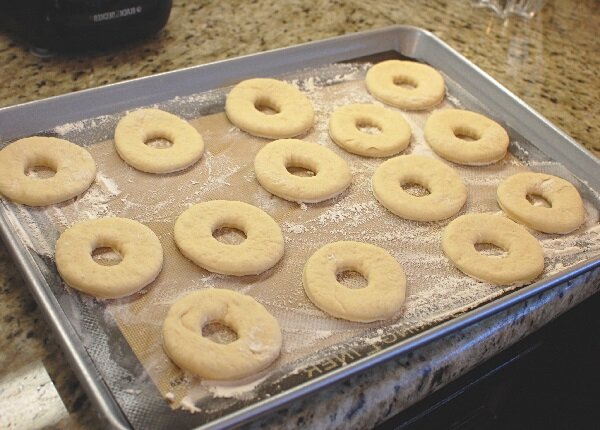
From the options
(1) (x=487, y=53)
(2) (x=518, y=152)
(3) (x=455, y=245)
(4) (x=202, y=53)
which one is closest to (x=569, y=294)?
(3) (x=455, y=245)

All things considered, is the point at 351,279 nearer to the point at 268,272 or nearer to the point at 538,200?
the point at 268,272

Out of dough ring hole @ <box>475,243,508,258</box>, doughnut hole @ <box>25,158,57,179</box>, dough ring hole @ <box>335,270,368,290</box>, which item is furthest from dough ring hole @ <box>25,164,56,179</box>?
dough ring hole @ <box>475,243,508,258</box>

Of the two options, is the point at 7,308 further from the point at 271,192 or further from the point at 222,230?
the point at 271,192

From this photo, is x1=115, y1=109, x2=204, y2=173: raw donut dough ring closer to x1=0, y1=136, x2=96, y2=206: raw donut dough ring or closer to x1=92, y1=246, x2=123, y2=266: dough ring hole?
x1=0, y1=136, x2=96, y2=206: raw donut dough ring

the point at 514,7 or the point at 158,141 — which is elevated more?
the point at 514,7

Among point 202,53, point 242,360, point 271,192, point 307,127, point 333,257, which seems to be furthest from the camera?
point 202,53

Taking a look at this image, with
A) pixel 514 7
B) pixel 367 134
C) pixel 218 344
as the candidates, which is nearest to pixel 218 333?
pixel 218 344

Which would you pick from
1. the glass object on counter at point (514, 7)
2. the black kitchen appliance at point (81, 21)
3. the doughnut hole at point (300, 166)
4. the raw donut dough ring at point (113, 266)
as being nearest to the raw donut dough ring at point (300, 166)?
the doughnut hole at point (300, 166)
